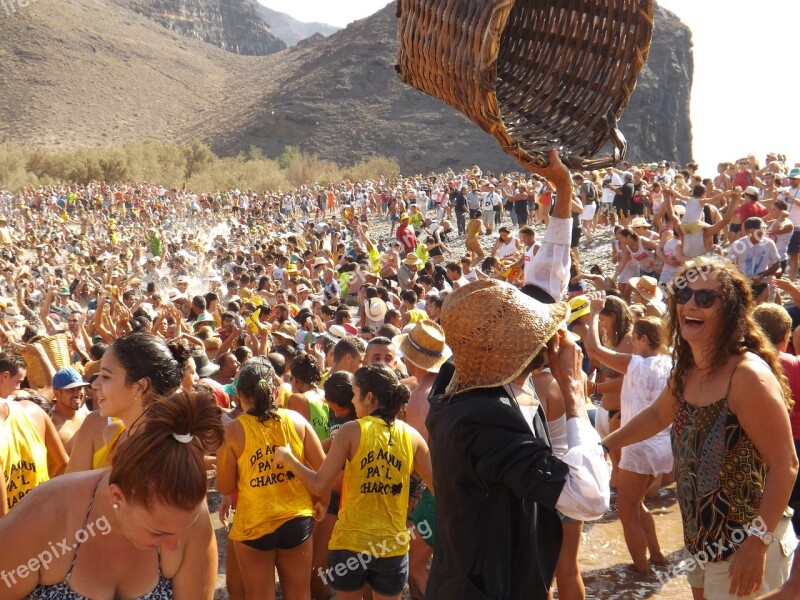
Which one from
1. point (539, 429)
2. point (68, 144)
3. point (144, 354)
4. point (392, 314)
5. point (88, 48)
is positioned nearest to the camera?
point (539, 429)

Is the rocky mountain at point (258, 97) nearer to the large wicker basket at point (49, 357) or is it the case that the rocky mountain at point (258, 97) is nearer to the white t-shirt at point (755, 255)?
the white t-shirt at point (755, 255)

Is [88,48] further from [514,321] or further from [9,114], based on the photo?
[514,321]

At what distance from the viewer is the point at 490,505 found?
7.54 feet

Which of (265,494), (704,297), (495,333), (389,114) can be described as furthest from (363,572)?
(389,114)

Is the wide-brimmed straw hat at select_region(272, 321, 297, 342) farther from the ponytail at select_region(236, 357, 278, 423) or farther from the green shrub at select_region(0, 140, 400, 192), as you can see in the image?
the green shrub at select_region(0, 140, 400, 192)

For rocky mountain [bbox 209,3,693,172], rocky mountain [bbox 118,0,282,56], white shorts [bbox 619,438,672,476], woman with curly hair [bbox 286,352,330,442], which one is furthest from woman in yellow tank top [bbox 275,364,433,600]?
rocky mountain [bbox 118,0,282,56]

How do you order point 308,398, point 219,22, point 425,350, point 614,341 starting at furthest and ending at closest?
1. point 219,22
2. point 614,341
3. point 308,398
4. point 425,350

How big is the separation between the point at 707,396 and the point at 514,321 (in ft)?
3.40

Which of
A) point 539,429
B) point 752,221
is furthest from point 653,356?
point 752,221

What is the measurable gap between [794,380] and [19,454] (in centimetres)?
356

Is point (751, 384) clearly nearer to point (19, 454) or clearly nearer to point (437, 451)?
point (437, 451)

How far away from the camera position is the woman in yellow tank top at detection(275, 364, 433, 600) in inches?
159

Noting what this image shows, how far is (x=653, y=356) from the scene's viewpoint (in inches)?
196

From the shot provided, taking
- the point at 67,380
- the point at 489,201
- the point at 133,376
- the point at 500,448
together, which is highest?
the point at 500,448
